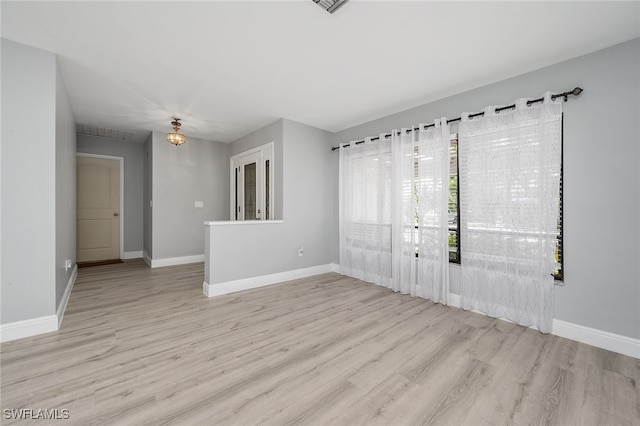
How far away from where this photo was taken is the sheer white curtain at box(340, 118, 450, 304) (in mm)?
3301

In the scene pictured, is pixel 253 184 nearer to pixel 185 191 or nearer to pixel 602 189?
pixel 185 191

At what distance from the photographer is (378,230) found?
4.12m

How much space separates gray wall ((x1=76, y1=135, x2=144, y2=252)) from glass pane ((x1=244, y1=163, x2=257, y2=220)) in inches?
105

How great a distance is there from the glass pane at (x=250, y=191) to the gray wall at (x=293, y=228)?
1.14 metres

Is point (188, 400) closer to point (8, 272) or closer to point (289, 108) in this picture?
point (8, 272)

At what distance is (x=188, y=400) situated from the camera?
1.59 m

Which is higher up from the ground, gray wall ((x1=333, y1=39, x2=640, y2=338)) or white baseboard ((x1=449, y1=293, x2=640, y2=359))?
gray wall ((x1=333, y1=39, x2=640, y2=338))

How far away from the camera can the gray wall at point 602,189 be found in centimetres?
216

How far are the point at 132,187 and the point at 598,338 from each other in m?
7.91

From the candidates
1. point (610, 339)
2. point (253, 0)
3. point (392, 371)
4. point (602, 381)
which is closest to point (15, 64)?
point (253, 0)

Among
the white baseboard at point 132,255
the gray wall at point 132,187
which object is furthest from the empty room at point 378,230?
the white baseboard at point 132,255

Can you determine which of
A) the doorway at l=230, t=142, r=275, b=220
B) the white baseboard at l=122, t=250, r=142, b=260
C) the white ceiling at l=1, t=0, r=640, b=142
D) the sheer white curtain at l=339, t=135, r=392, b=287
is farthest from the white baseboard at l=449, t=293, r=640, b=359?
Answer: the white baseboard at l=122, t=250, r=142, b=260

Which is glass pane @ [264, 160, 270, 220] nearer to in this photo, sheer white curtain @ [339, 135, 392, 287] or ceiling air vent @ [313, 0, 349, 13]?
sheer white curtain @ [339, 135, 392, 287]

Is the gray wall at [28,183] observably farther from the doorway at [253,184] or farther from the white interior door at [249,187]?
the white interior door at [249,187]
